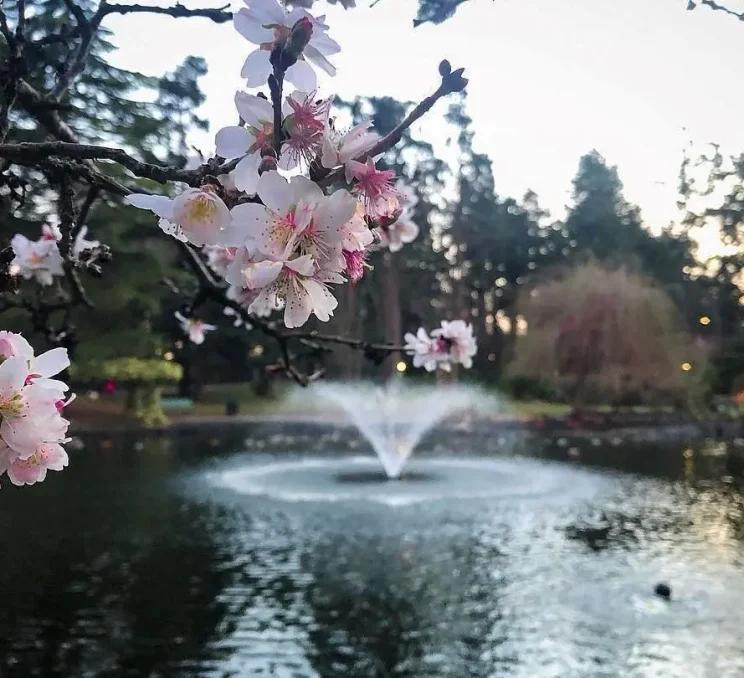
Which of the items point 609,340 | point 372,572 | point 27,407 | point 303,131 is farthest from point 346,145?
point 609,340

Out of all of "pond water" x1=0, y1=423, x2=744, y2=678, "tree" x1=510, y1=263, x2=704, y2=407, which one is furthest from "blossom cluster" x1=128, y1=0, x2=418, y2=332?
"tree" x1=510, y1=263, x2=704, y2=407

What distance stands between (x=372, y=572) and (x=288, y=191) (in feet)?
17.2

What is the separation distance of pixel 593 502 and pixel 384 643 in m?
4.29

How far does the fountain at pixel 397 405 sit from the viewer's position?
1433 centimetres

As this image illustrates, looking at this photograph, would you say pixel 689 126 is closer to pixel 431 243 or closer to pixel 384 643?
pixel 384 643

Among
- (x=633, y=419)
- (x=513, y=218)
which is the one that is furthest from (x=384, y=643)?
(x=513, y=218)

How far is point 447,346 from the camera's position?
7.28 ft

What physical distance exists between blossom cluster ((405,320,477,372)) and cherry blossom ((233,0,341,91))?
1398 mm

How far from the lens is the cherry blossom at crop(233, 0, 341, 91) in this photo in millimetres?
688

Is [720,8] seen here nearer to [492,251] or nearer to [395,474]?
[395,474]

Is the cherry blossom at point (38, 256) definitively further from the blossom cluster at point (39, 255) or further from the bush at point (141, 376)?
the bush at point (141, 376)

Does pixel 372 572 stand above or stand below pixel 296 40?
below

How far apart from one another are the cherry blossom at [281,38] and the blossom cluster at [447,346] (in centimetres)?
140

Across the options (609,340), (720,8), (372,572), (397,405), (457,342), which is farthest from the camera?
(397,405)
